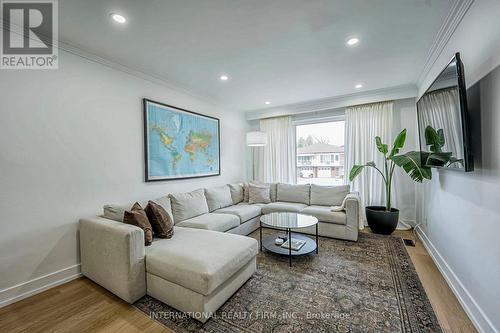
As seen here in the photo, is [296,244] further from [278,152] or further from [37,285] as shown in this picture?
[37,285]


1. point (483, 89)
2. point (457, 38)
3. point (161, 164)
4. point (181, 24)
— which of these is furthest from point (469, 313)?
point (161, 164)

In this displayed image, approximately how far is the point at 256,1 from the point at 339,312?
8.81 ft

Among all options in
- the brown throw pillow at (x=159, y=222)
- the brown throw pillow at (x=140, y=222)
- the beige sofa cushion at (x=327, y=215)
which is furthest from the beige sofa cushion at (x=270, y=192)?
the brown throw pillow at (x=140, y=222)

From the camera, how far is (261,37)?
221 centimetres

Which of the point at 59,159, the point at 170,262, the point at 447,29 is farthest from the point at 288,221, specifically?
the point at 59,159

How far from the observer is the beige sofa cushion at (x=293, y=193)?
4242 mm

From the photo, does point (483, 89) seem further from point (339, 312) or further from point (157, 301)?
point (157, 301)

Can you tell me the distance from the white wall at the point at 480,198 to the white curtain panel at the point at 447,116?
0.12 m

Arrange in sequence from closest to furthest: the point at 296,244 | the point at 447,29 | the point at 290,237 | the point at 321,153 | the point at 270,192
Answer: the point at 447,29 → the point at 290,237 → the point at 296,244 → the point at 270,192 → the point at 321,153

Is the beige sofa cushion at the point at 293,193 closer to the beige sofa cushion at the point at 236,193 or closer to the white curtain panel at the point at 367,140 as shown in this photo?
the beige sofa cushion at the point at 236,193

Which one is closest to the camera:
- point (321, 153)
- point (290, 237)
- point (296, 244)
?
point (290, 237)

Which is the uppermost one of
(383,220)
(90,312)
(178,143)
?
(178,143)

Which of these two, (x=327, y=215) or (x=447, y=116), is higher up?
(x=447, y=116)

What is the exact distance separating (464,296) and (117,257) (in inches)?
124
